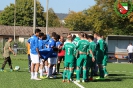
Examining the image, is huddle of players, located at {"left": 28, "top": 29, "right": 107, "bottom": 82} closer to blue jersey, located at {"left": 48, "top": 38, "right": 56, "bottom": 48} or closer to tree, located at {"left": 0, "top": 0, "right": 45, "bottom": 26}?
blue jersey, located at {"left": 48, "top": 38, "right": 56, "bottom": 48}

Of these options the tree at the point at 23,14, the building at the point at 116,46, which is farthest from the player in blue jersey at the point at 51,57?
the tree at the point at 23,14

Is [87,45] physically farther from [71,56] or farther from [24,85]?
[24,85]

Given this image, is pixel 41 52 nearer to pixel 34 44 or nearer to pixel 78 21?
pixel 34 44

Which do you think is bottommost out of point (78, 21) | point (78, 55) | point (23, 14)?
point (78, 55)

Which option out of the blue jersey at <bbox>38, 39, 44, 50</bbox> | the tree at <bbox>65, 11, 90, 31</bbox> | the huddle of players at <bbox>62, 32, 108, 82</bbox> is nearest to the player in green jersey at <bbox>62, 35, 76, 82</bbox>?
the huddle of players at <bbox>62, 32, 108, 82</bbox>

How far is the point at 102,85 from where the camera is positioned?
51.3 ft

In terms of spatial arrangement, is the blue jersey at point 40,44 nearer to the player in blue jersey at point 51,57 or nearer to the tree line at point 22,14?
A: the player in blue jersey at point 51,57

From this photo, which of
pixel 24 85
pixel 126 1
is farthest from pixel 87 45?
pixel 126 1

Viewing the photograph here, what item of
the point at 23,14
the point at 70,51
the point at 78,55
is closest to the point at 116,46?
the point at 78,55

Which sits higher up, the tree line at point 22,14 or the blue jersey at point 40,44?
the tree line at point 22,14

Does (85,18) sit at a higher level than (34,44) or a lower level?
higher

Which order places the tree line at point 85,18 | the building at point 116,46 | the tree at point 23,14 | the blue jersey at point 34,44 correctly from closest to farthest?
the blue jersey at point 34,44 < the building at point 116,46 < the tree line at point 85,18 < the tree at point 23,14

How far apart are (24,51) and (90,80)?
129 ft

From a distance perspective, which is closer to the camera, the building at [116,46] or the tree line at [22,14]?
the building at [116,46]
